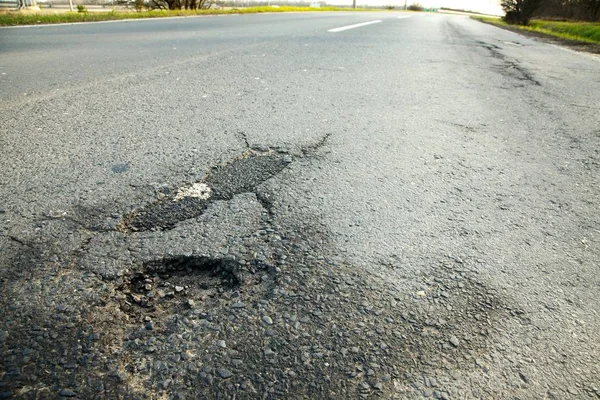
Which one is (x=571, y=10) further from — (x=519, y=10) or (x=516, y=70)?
(x=516, y=70)

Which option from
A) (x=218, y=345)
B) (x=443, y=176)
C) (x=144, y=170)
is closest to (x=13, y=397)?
(x=218, y=345)

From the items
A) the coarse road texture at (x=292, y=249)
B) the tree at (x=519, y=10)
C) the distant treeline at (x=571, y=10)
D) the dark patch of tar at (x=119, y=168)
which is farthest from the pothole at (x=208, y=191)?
the distant treeline at (x=571, y=10)

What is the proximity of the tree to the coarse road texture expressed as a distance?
2208 centimetres

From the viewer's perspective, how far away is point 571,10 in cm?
2719

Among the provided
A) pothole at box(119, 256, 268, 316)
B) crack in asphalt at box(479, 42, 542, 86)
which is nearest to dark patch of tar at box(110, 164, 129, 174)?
pothole at box(119, 256, 268, 316)

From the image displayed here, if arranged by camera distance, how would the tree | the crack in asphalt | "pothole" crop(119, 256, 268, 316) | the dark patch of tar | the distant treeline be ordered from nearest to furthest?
"pothole" crop(119, 256, 268, 316) → the dark patch of tar → the crack in asphalt → the tree → the distant treeline

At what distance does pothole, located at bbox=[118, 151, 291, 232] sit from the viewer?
1685 mm

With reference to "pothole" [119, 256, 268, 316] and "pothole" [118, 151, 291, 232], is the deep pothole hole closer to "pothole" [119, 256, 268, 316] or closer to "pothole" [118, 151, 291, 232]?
"pothole" [119, 256, 268, 316]

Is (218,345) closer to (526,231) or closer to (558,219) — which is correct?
(526,231)

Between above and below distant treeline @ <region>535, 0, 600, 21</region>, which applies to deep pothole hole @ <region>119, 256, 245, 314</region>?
below

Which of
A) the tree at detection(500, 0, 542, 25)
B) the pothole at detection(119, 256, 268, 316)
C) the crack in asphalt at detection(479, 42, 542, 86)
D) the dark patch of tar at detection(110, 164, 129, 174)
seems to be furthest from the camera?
the tree at detection(500, 0, 542, 25)

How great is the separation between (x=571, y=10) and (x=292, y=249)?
34694mm

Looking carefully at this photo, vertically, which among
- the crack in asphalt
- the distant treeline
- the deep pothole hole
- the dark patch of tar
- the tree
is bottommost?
the deep pothole hole

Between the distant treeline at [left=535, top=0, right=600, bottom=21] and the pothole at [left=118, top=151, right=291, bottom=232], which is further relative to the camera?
the distant treeline at [left=535, top=0, right=600, bottom=21]
